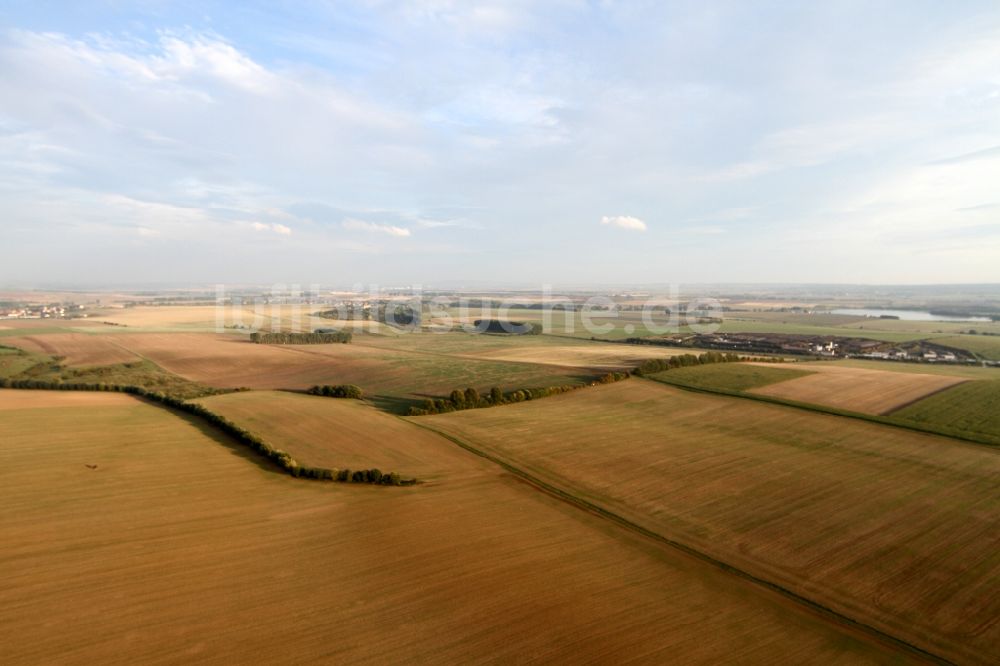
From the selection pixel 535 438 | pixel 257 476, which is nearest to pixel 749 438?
pixel 535 438

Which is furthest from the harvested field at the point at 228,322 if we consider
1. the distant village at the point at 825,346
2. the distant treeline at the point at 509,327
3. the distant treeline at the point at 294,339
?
the distant village at the point at 825,346

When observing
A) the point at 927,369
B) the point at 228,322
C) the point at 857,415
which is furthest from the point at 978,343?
the point at 228,322

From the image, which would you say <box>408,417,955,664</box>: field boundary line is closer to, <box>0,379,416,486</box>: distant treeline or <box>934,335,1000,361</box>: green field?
<box>0,379,416,486</box>: distant treeline

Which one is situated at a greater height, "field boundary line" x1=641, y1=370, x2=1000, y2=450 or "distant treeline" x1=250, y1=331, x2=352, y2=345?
"distant treeline" x1=250, y1=331, x2=352, y2=345

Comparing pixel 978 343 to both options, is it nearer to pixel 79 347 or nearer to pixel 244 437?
pixel 244 437

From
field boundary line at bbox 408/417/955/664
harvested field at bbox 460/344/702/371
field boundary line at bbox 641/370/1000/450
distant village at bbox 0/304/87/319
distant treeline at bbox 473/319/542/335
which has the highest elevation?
distant village at bbox 0/304/87/319

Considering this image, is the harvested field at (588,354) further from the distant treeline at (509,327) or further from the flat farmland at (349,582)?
the flat farmland at (349,582)

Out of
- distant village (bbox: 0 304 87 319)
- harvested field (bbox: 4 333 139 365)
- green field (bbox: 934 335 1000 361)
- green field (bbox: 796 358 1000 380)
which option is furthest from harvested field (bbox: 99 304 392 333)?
green field (bbox: 934 335 1000 361)
